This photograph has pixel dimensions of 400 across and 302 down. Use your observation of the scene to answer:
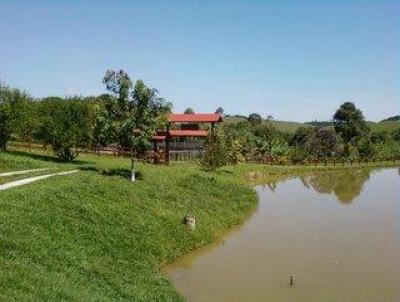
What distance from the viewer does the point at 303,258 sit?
97.5 ft

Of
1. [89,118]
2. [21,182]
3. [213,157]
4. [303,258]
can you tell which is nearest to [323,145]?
[213,157]

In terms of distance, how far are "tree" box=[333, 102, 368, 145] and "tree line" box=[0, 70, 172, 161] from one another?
97.0 meters

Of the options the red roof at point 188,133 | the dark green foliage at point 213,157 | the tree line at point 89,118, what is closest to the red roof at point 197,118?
the red roof at point 188,133

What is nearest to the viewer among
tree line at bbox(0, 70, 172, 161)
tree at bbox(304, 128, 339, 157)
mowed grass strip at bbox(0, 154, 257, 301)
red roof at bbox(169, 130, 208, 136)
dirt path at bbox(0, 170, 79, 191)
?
mowed grass strip at bbox(0, 154, 257, 301)

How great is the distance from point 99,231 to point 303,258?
11096mm

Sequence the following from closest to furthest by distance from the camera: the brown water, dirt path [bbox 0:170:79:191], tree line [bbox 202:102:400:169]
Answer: the brown water, dirt path [bbox 0:170:79:191], tree line [bbox 202:102:400:169]

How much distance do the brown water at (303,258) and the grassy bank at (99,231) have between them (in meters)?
1.61

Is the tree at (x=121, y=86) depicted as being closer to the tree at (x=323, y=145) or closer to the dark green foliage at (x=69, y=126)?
the dark green foliage at (x=69, y=126)

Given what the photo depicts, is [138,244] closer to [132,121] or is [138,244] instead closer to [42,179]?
[42,179]

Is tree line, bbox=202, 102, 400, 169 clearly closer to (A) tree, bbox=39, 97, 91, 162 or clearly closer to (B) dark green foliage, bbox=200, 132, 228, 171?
(B) dark green foliage, bbox=200, 132, 228, 171

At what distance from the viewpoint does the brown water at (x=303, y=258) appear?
2408 centimetres

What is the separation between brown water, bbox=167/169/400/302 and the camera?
2408cm

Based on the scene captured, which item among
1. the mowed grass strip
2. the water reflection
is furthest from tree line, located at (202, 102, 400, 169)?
the mowed grass strip

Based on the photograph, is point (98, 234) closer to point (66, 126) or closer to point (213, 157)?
point (66, 126)
